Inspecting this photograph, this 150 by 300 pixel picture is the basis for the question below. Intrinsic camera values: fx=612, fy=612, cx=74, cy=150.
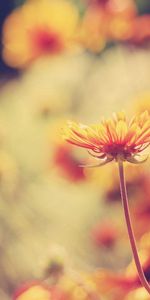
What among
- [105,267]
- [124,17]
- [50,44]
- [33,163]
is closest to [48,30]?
[50,44]

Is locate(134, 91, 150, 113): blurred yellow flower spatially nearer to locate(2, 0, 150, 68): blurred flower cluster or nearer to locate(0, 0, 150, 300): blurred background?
locate(0, 0, 150, 300): blurred background

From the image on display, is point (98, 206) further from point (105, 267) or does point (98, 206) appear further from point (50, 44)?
point (50, 44)

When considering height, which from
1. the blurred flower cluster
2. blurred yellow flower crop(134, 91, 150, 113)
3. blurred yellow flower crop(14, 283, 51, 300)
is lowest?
blurred yellow flower crop(14, 283, 51, 300)

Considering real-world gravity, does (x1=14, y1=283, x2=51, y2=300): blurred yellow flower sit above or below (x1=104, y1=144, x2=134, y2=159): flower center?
below

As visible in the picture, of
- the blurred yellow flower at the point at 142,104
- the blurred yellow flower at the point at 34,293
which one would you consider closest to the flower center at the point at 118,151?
the blurred yellow flower at the point at 34,293

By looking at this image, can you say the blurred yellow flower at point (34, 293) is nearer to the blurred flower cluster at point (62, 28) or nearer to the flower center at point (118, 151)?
the flower center at point (118, 151)

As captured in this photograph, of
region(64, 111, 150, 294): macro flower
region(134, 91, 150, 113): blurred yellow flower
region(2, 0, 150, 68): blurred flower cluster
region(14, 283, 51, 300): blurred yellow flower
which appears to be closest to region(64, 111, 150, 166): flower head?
region(64, 111, 150, 294): macro flower
